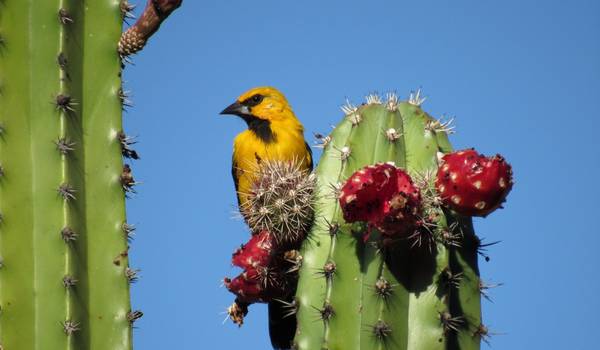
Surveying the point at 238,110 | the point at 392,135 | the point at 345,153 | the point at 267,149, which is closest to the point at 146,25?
the point at 345,153

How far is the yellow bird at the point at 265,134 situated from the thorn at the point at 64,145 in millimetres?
3824

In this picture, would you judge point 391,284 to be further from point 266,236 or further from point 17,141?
point 17,141

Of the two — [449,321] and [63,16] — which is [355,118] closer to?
[449,321]

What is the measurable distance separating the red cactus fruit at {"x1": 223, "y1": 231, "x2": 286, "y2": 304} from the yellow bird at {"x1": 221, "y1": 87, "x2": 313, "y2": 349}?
342cm

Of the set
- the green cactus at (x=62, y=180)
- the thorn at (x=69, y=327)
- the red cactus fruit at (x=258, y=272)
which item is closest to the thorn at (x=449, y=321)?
the red cactus fruit at (x=258, y=272)

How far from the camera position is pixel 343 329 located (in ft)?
11.2

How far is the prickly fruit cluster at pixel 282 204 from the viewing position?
12.5 feet

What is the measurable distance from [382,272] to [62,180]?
4.75 feet

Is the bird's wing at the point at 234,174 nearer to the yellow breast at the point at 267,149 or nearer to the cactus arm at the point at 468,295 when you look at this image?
the yellow breast at the point at 267,149

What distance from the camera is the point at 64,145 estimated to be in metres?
3.79

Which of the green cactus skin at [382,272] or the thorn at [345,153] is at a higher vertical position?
the thorn at [345,153]

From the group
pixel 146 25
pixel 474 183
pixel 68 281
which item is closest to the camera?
pixel 474 183

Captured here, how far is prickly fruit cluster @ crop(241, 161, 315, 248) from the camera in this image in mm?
3797

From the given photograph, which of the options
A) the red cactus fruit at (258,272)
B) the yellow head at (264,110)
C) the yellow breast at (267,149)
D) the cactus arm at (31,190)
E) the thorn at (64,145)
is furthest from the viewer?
the yellow head at (264,110)
